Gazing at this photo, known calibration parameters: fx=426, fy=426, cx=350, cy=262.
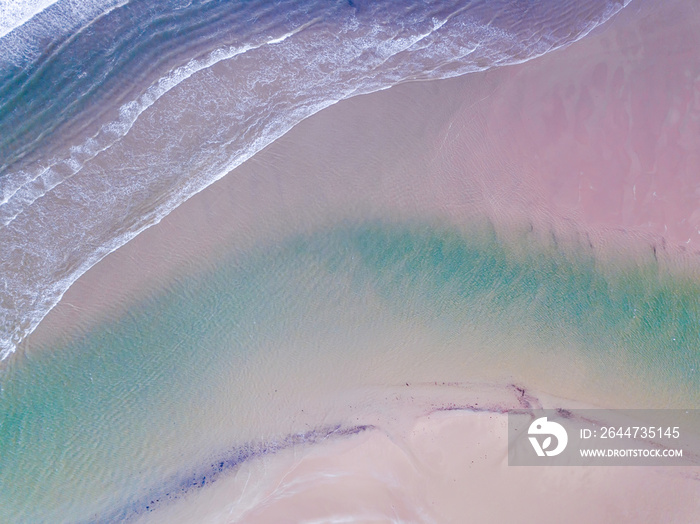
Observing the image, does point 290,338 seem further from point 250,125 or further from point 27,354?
point 27,354

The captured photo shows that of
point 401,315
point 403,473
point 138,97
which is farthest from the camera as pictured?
point 401,315

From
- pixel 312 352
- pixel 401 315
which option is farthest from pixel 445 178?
→ pixel 312 352

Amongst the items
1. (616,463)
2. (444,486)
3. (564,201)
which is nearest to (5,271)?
(444,486)

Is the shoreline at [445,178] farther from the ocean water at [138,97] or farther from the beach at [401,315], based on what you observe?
the ocean water at [138,97]

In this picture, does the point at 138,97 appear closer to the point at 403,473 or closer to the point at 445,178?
the point at 445,178

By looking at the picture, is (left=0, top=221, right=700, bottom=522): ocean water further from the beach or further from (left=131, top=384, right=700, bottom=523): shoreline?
(left=131, top=384, right=700, bottom=523): shoreline

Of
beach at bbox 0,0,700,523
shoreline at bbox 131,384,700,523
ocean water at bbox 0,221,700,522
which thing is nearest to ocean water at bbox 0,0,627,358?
beach at bbox 0,0,700,523

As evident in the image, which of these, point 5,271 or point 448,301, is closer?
point 5,271

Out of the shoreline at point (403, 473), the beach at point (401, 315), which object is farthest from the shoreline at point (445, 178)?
the shoreline at point (403, 473)
